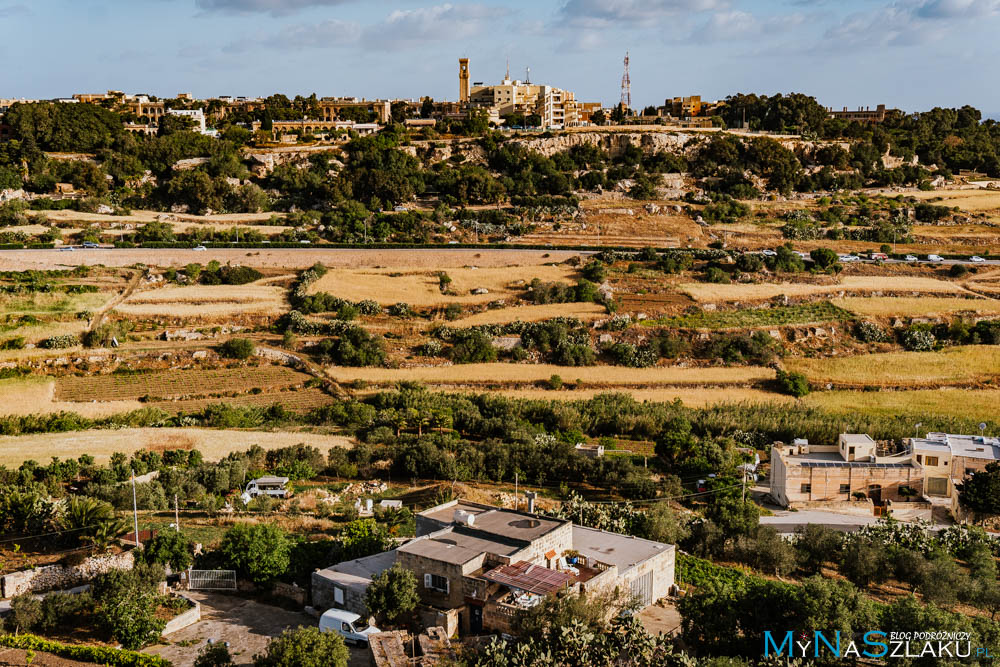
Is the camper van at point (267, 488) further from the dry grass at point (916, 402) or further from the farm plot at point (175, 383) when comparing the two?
the dry grass at point (916, 402)

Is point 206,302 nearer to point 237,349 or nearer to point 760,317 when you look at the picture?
point 237,349

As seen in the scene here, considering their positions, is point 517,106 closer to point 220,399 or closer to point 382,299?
point 382,299

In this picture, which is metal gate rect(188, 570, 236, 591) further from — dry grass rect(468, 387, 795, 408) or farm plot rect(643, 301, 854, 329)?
farm plot rect(643, 301, 854, 329)

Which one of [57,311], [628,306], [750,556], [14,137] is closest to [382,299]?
[628,306]

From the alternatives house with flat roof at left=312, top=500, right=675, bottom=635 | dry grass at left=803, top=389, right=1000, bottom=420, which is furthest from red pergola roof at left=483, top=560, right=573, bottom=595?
dry grass at left=803, top=389, right=1000, bottom=420

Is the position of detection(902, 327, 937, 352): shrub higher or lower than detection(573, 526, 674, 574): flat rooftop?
higher
